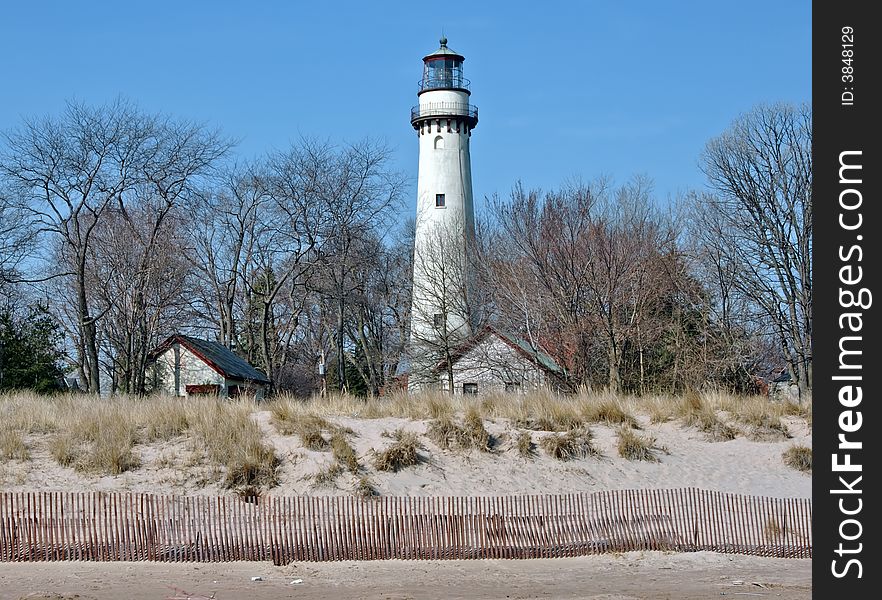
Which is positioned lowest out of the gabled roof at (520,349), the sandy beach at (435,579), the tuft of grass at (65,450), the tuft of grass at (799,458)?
the sandy beach at (435,579)

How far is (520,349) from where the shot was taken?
1348 inches

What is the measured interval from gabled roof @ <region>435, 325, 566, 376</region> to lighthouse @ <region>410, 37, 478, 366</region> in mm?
2626

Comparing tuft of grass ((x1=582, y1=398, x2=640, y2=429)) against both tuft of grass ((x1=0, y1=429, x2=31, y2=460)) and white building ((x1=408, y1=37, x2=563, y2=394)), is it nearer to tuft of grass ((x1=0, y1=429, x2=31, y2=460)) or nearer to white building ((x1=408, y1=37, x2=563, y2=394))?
white building ((x1=408, y1=37, x2=563, y2=394))

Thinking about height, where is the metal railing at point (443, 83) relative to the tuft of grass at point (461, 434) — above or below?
above

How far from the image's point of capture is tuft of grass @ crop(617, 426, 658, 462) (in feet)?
71.9

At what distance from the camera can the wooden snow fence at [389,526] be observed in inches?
611

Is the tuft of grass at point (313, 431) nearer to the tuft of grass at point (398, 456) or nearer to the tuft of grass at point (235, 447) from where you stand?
the tuft of grass at point (235, 447)

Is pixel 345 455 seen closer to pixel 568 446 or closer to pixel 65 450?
pixel 568 446

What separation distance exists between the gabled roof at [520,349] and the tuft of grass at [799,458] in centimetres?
1059

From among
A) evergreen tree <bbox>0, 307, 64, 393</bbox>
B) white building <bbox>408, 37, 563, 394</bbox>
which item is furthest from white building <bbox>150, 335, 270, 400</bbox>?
white building <bbox>408, 37, 563, 394</bbox>

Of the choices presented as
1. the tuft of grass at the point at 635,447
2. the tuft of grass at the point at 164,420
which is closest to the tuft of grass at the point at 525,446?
the tuft of grass at the point at 635,447
